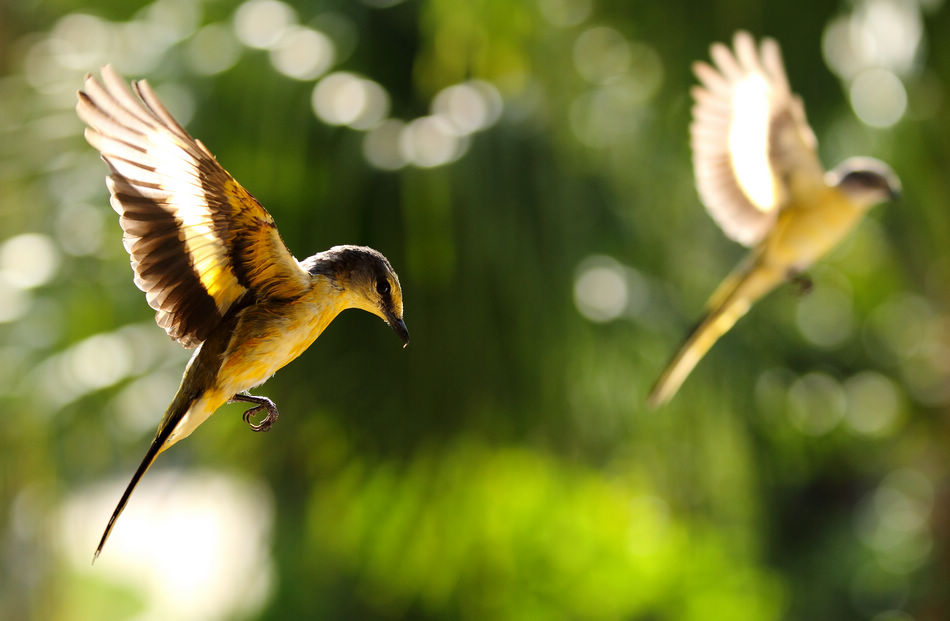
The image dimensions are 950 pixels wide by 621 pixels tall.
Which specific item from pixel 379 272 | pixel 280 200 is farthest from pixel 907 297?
pixel 379 272

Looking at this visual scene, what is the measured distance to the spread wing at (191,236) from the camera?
0.29 metres

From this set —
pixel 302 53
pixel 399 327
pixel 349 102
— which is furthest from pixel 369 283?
pixel 302 53

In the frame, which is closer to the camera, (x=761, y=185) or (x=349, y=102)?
(x=761, y=185)

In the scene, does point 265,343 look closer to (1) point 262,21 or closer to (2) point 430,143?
(2) point 430,143

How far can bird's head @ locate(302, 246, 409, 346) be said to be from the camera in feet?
0.93

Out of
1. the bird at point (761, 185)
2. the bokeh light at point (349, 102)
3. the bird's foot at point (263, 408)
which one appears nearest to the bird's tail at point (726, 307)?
the bird at point (761, 185)

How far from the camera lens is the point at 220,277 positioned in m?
0.33

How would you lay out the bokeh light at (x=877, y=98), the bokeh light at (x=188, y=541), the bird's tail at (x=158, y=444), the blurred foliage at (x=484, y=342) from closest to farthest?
the bird's tail at (x=158, y=444) → the blurred foliage at (x=484, y=342) → the bokeh light at (x=188, y=541) → the bokeh light at (x=877, y=98)

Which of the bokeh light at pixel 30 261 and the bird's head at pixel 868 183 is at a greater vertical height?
the bird's head at pixel 868 183

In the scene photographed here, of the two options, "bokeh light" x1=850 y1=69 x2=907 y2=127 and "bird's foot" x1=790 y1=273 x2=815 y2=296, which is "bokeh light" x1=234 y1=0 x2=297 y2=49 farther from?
"bird's foot" x1=790 y1=273 x2=815 y2=296

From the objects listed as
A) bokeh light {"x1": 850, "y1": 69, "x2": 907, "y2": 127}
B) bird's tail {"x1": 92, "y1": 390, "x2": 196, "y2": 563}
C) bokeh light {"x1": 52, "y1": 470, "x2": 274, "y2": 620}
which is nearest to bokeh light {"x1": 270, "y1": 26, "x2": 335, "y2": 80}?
bokeh light {"x1": 52, "y1": 470, "x2": 274, "y2": 620}

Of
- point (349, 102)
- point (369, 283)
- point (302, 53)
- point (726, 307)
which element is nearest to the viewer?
point (369, 283)

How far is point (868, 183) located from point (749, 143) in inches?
6.0

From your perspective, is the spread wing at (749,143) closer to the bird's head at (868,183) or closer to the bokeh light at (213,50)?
the bird's head at (868,183)
